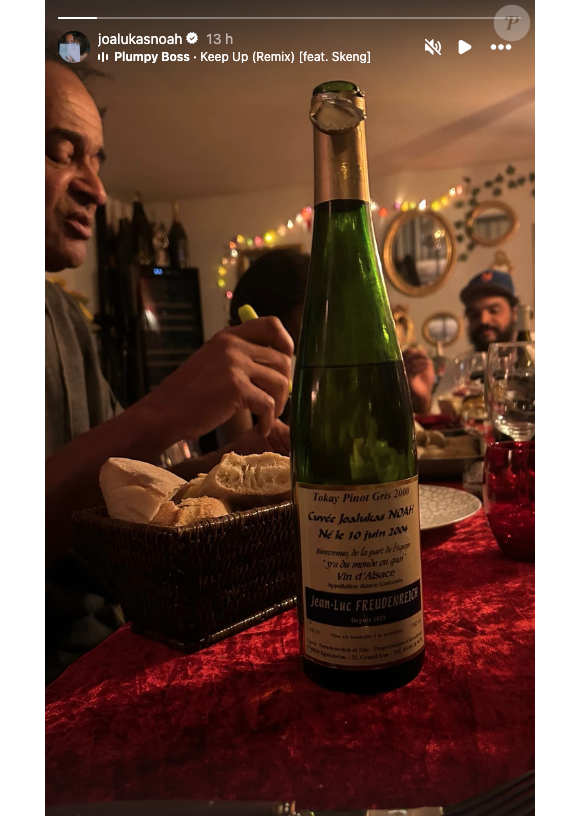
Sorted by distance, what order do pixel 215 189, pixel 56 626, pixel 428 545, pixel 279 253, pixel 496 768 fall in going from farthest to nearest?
1. pixel 215 189
2. pixel 279 253
3. pixel 56 626
4. pixel 428 545
5. pixel 496 768

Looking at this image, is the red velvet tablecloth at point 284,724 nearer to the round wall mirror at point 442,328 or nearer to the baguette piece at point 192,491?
the baguette piece at point 192,491

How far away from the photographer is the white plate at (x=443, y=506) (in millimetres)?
404

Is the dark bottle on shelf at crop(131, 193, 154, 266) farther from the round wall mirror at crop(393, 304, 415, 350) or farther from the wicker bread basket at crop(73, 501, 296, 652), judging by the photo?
the round wall mirror at crop(393, 304, 415, 350)

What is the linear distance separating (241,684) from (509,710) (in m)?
0.11

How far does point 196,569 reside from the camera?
24 centimetres

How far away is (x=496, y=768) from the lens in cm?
17

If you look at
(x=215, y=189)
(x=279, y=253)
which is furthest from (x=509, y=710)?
(x=215, y=189)

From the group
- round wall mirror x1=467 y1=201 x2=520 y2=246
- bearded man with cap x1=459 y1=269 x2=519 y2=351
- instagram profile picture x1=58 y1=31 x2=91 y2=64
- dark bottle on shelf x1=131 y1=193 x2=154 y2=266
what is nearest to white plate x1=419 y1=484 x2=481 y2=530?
instagram profile picture x1=58 y1=31 x2=91 y2=64

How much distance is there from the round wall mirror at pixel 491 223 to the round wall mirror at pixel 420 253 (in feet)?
0.40

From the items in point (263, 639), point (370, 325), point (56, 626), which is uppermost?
point (370, 325)

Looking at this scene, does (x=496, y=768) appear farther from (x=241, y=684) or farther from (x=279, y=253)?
(x=279, y=253)

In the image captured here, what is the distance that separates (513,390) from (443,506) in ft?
0.39

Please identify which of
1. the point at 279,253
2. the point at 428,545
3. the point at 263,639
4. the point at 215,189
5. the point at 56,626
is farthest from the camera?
the point at 215,189

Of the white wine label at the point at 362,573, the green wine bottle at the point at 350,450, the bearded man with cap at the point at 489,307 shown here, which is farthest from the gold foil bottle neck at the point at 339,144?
the bearded man with cap at the point at 489,307
